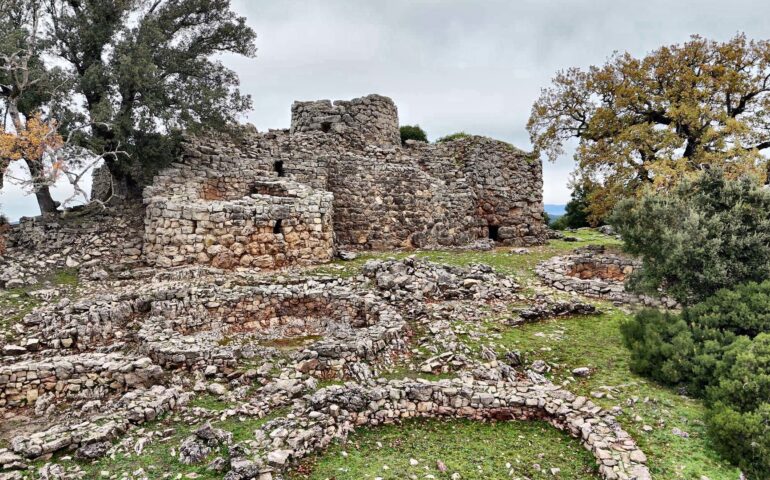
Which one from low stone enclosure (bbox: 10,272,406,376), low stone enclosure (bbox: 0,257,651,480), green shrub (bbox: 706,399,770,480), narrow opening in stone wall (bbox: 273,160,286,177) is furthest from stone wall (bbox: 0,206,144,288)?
green shrub (bbox: 706,399,770,480)

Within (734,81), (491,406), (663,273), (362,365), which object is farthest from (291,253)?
(734,81)

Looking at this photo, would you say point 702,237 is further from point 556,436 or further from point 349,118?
point 349,118

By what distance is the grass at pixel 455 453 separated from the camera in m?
7.04

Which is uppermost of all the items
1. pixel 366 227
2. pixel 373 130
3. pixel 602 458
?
pixel 373 130

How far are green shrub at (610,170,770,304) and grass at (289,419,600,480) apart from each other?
483 cm

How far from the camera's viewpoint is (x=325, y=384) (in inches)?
371

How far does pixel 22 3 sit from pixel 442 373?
55.3 ft

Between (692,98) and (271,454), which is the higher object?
(692,98)

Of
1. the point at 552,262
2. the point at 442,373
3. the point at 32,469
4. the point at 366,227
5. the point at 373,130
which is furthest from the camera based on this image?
the point at 373,130

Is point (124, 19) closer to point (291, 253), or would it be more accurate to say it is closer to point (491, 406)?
point (291, 253)

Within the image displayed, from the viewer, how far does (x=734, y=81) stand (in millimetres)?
17625

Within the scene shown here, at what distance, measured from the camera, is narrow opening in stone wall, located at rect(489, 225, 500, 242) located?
876 inches

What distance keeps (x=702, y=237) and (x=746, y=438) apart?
15.1ft

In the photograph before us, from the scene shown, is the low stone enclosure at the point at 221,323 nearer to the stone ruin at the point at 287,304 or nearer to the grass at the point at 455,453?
the stone ruin at the point at 287,304
